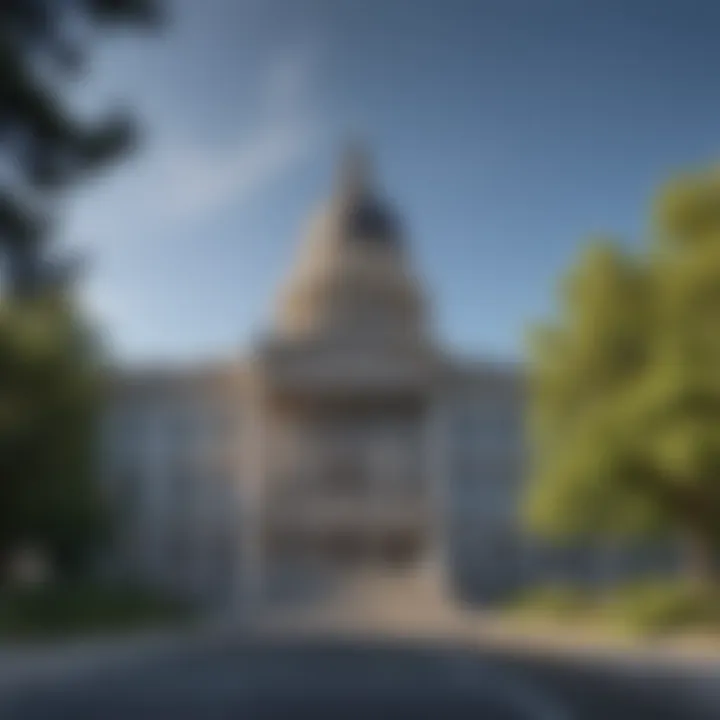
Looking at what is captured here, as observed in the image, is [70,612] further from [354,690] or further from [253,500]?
[253,500]

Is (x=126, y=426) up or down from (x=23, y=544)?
up

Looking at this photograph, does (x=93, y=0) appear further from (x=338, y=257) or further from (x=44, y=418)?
(x=338, y=257)

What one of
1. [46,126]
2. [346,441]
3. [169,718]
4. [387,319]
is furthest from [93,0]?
[346,441]

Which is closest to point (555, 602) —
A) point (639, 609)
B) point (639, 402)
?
point (639, 402)

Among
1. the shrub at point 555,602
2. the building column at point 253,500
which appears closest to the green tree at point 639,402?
the shrub at point 555,602

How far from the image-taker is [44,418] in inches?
376

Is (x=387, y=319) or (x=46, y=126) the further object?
(x=387, y=319)

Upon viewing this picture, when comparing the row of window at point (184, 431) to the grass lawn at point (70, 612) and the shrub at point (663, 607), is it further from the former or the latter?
the shrub at point (663, 607)

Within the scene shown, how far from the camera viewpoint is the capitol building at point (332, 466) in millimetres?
18078

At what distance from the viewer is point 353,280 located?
53.2ft

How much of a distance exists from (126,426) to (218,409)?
5.34m

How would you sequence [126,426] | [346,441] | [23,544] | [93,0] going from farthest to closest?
1. [346,441]
2. [23,544]
3. [126,426]
4. [93,0]

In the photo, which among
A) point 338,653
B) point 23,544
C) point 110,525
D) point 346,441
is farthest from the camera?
point 346,441

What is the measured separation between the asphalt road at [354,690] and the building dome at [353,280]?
3.14 meters
